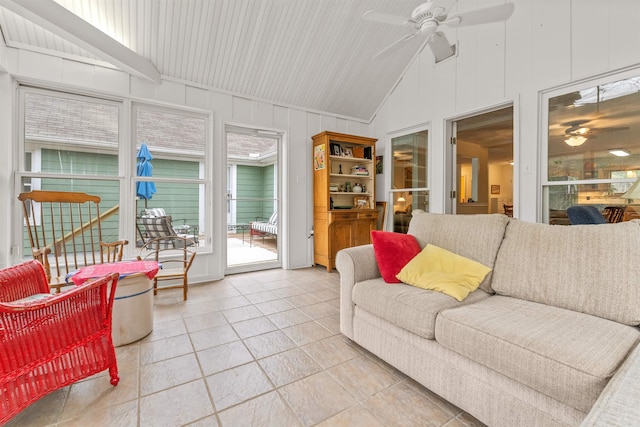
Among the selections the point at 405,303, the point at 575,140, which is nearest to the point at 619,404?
the point at 405,303

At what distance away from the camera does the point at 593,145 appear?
9.61ft

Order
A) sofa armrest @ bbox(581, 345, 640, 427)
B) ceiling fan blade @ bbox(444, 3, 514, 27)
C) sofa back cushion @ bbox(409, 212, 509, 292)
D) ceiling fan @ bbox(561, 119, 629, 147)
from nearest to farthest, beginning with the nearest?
1. sofa armrest @ bbox(581, 345, 640, 427)
2. sofa back cushion @ bbox(409, 212, 509, 292)
3. ceiling fan blade @ bbox(444, 3, 514, 27)
4. ceiling fan @ bbox(561, 119, 629, 147)

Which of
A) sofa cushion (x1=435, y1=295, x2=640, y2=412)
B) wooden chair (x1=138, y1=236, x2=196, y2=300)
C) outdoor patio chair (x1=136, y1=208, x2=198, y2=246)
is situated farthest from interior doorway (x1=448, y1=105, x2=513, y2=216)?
outdoor patio chair (x1=136, y1=208, x2=198, y2=246)

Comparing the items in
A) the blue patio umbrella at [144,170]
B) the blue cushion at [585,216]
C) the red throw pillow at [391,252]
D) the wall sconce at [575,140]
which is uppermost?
the wall sconce at [575,140]

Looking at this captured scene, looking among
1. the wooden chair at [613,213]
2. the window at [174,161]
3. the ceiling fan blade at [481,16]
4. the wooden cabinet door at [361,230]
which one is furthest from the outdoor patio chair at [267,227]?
the wooden chair at [613,213]

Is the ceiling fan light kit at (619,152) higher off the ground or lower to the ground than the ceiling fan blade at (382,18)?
lower

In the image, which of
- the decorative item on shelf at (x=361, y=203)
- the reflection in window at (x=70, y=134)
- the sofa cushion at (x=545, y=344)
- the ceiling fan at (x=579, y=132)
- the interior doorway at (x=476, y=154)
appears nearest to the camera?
the sofa cushion at (x=545, y=344)

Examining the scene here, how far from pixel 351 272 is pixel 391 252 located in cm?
33

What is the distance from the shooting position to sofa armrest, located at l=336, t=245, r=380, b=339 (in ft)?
6.97

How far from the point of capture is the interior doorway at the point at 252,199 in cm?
432

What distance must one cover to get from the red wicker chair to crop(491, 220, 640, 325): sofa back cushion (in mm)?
2451

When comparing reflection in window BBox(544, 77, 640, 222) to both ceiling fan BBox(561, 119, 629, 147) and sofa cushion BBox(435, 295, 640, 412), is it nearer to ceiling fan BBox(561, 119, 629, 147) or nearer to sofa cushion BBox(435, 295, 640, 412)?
ceiling fan BBox(561, 119, 629, 147)

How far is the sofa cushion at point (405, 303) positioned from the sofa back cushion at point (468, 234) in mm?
268

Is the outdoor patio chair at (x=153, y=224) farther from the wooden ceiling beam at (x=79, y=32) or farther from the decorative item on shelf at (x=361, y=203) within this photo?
the decorative item on shelf at (x=361, y=203)
